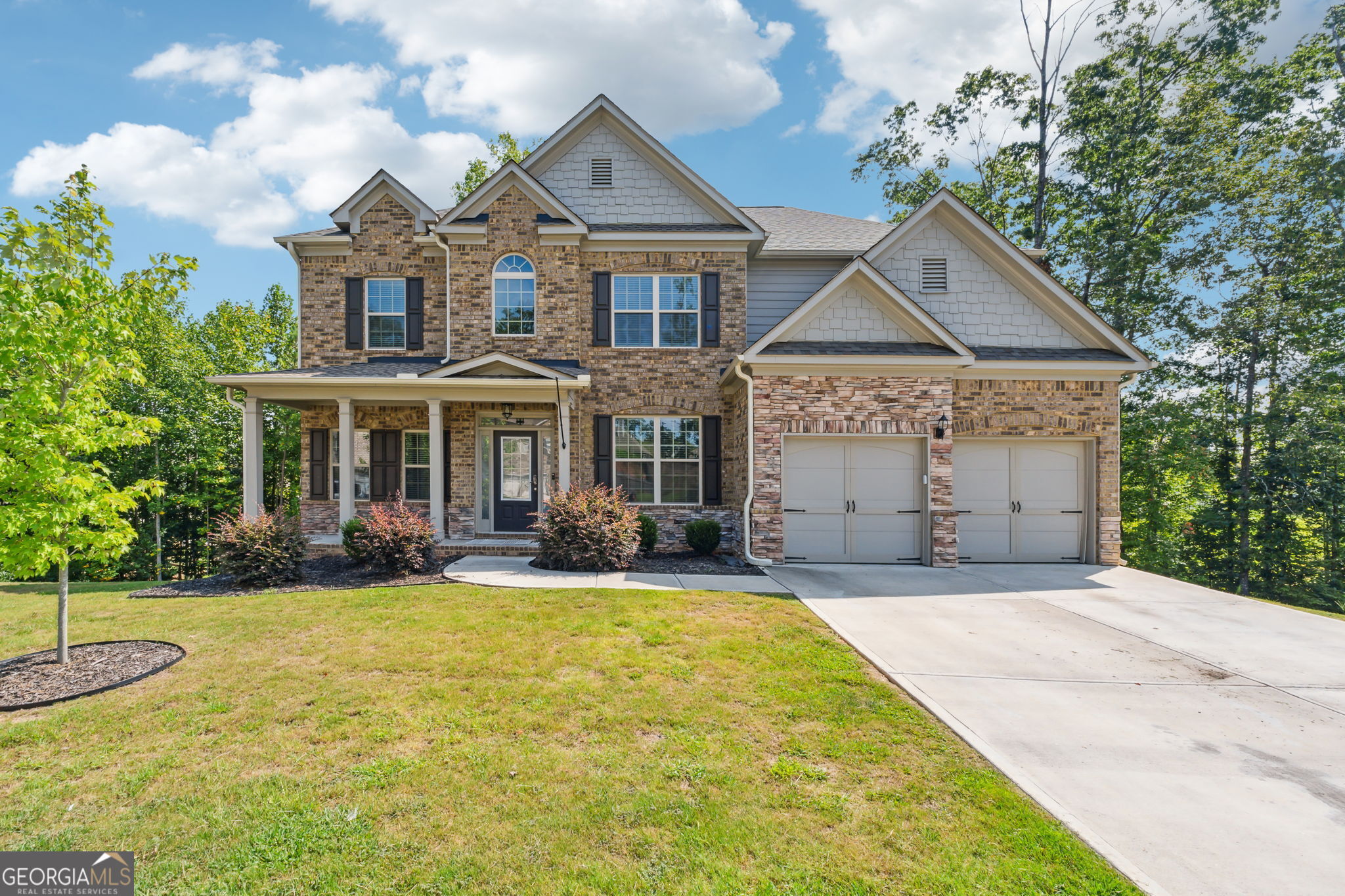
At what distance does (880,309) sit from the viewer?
10719 millimetres

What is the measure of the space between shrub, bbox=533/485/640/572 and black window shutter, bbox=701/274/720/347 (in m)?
4.52

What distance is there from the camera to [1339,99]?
15.1 meters

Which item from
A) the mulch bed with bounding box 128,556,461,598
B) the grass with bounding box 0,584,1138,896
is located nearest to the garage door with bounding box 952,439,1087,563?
the grass with bounding box 0,584,1138,896

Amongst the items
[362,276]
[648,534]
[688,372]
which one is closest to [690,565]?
[648,534]

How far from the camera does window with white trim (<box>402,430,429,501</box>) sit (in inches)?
512

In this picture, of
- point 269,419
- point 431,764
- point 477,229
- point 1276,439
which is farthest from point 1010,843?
point 269,419

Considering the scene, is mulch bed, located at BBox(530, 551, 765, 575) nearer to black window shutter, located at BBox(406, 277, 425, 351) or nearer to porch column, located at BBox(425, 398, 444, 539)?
porch column, located at BBox(425, 398, 444, 539)

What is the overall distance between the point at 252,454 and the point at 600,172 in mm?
9515

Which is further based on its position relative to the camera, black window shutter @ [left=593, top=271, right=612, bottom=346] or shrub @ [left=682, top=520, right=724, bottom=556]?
black window shutter @ [left=593, top=271, right=612, bottom=346]

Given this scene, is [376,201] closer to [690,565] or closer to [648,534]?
[648,534]

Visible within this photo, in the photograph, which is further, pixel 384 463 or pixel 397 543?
pixel 384 463

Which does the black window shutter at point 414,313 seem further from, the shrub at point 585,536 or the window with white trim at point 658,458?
the shrub at point 585,536

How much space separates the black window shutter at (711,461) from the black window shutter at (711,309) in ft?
5.90

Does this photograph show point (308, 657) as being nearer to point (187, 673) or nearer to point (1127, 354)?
point (187, 673)
